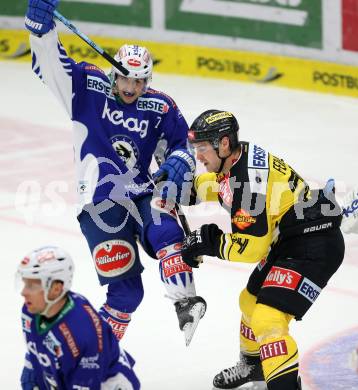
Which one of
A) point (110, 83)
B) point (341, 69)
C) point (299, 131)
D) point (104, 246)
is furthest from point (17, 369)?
point (341, 69)

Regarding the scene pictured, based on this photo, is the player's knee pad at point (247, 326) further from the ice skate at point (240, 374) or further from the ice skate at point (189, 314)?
the ice skate at point (189, 314)

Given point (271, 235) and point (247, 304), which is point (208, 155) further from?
point (247, 304)

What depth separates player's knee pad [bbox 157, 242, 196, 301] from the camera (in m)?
6.36

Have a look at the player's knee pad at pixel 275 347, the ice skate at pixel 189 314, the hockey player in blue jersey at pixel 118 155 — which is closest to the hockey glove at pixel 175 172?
the hockey player in blue jersey at pixel 118 155

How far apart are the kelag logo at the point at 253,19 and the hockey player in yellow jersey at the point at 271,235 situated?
6.47 meters

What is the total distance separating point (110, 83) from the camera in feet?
22.2

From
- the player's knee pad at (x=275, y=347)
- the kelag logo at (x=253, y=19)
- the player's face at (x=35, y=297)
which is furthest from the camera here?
the kelag logo at (x=253, y=19)

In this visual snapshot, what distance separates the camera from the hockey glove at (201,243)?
6133mm

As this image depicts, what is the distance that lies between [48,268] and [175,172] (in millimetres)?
1757

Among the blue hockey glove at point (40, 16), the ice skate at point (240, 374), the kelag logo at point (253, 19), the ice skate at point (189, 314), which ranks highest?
the blue hockey glove at point (40, 16)

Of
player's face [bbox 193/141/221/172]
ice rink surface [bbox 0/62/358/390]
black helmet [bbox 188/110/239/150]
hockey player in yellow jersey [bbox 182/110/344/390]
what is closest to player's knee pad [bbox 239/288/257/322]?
hockey player in yellow jersey [bbox 182/110/344/390]

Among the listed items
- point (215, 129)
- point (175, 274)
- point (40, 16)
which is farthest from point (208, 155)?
point (40, 16)

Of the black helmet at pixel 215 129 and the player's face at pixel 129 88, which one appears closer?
the black helmet at pixel 215 129

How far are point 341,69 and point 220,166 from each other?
6.64 m
